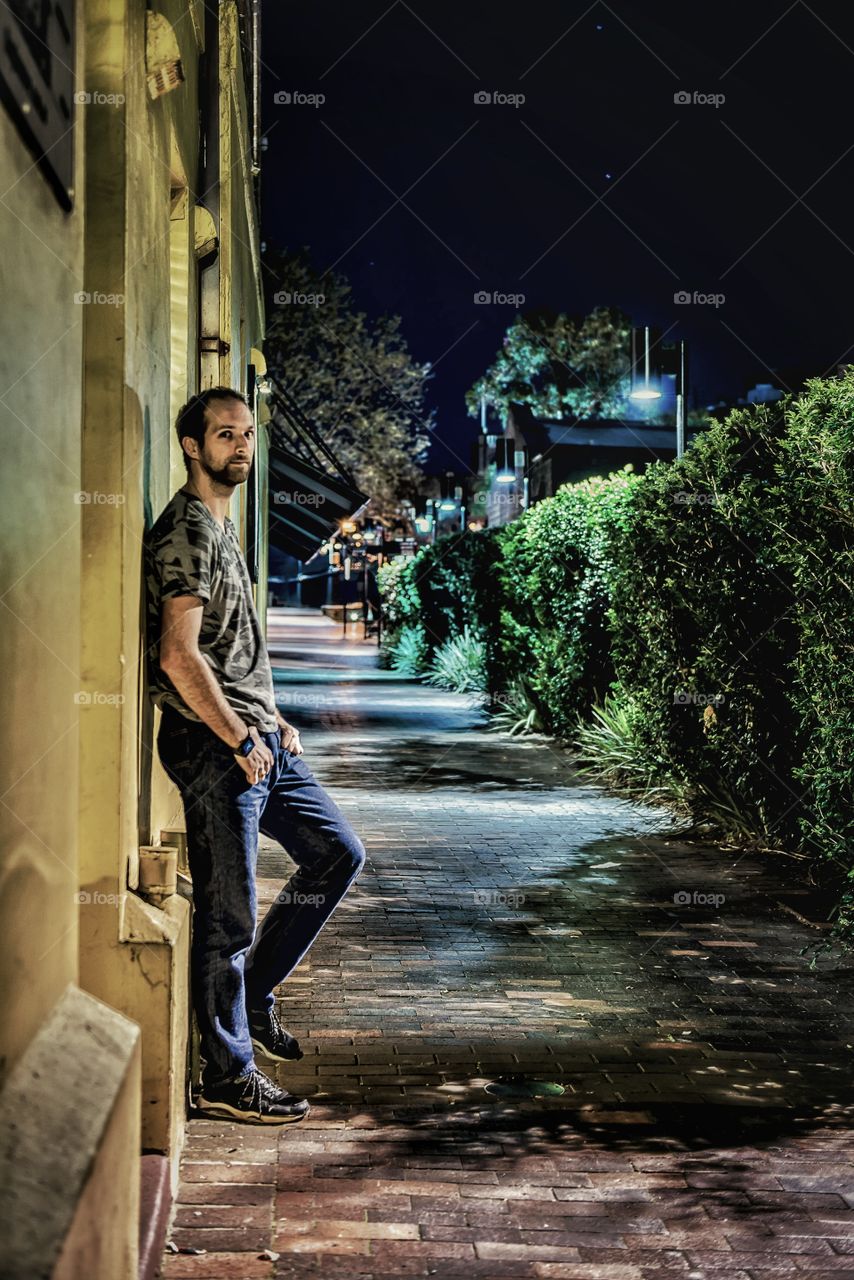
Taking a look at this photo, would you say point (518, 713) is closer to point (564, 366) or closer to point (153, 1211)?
point (153, 1211)

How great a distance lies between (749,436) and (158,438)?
518 cm

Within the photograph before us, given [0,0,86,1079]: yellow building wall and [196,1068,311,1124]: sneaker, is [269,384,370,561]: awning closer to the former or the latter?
[196,1068,311,1124]: sneaker

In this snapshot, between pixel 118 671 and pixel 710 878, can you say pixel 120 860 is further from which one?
pixel 710 878

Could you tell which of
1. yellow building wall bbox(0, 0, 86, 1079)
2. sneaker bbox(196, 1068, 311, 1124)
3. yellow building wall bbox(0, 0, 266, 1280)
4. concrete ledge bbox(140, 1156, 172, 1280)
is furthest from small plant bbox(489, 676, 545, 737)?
yellow building wall bbox(0, 0, 86, 1079)

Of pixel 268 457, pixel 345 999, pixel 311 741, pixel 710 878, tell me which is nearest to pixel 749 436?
pixel 710 878

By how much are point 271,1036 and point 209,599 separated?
69.0 inches

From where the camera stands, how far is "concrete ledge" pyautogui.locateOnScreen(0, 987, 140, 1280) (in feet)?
6.89

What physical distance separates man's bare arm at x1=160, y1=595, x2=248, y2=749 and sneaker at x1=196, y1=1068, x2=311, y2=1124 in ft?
3.90

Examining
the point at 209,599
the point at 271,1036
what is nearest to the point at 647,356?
the point at 271,1036

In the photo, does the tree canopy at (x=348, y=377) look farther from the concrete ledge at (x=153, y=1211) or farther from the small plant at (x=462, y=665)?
the concrete ledge at (x=153, y=1211)

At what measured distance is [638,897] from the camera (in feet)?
26.2

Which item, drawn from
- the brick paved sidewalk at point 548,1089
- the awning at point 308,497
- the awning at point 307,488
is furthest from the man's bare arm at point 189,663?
the awning at point 308,497

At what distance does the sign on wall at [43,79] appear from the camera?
2.39m

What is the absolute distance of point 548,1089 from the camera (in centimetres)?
488
